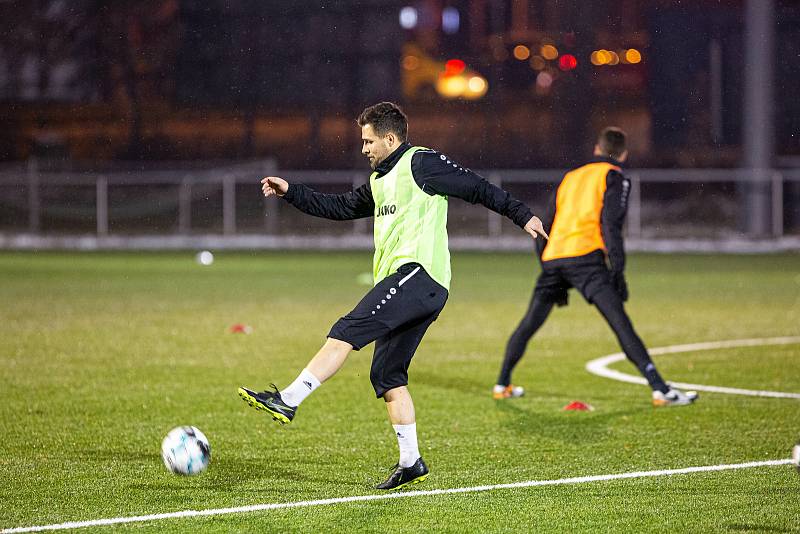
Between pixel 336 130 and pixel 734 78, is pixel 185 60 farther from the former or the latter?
pixel 734 78

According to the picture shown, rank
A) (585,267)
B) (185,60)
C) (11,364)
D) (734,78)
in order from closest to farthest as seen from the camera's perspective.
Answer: (585,267), (11,364), (734,78), (185,60)

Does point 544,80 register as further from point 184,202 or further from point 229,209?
point 184,202

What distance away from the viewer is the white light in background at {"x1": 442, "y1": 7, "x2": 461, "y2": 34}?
4800cm

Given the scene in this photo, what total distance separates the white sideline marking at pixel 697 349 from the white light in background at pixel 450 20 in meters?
35.5

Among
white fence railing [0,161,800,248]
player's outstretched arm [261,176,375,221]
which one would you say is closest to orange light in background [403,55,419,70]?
white fence railing [0,161,800,248]

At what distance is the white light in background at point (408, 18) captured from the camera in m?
45.3

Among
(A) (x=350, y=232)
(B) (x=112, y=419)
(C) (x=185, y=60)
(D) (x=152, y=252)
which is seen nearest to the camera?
(B) (x=112, y=419)

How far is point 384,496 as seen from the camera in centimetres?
684

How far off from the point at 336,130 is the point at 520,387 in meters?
38.1

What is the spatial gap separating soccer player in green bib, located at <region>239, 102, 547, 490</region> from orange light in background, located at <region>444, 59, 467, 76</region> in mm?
41624

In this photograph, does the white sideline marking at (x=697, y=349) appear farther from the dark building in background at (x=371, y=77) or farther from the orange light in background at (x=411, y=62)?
the orange light in background at (x=411, y=62)

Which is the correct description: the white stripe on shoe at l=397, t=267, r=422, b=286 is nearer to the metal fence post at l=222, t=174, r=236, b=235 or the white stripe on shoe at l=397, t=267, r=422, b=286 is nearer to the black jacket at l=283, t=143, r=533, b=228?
the black jacket at l=283, t=143, r=533, b=228


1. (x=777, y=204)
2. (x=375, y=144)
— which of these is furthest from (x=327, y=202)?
(x=777, y=204)

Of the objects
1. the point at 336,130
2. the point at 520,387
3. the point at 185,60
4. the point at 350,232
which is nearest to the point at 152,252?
the point at 350,232
